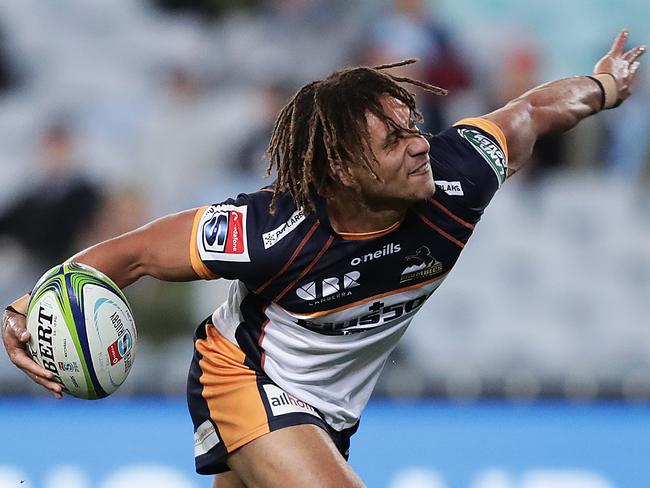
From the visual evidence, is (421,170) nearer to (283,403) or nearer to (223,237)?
(223,237)

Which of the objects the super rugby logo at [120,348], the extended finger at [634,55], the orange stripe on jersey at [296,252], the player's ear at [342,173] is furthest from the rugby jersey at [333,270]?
the extended finger at [634,55]

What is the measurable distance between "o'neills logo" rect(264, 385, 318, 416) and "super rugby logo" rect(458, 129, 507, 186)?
1.00 metres

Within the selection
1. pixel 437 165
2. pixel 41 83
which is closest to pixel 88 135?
pixel 41 83

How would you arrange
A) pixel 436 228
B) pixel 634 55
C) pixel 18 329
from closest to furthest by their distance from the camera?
pixel 18 329
pixel 436 228
pixel 634 55

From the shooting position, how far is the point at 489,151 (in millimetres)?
4258

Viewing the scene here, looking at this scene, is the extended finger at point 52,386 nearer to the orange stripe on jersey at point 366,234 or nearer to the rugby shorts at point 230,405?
the rugby shorts at point 230,405

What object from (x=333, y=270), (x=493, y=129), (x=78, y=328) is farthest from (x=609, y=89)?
(x=78, y=328)

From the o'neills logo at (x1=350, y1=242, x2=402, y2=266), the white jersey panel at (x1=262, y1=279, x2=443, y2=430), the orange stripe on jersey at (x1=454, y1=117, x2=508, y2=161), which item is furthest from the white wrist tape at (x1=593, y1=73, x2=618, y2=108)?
the o'neills logo at (x1=350, y1=242, x2=402, y2=266)

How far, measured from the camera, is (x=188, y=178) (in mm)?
8469

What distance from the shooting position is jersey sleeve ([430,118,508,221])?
4.12 m

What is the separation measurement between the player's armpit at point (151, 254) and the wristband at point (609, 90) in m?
1.62

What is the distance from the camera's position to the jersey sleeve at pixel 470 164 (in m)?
4.12

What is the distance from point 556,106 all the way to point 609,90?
28 centimetres

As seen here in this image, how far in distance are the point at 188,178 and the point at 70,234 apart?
895 mm
